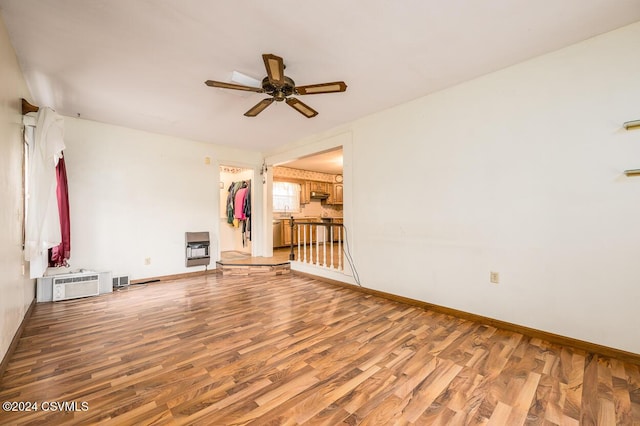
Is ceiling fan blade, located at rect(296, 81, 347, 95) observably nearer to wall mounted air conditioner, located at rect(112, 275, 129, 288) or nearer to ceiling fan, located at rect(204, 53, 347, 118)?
ceiling fan, located at rect(204, 53, 347, 118)

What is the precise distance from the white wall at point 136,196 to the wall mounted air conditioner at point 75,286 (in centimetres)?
43

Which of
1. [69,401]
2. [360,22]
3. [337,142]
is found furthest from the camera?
[337,142]

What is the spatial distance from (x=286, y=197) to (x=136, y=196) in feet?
13.6

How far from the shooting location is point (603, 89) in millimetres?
2129

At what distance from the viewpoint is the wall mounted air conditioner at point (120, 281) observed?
398 cm

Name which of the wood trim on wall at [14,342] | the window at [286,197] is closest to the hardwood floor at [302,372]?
the wood trim on wall at [14,342]

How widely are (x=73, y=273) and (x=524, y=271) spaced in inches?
215

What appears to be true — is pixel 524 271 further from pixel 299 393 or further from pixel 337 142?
pixel 337 142

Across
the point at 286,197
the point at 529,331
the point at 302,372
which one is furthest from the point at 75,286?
the point at 529,331

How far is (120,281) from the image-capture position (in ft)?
13.2

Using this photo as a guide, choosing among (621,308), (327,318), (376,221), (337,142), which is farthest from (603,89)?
(327,318)

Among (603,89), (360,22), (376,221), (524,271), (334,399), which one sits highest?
(360,22)

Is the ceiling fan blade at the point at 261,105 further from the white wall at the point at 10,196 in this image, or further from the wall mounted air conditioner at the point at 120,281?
the wall mounted air conditioner at the point at 120,281

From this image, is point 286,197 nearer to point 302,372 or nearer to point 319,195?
point 319,195
